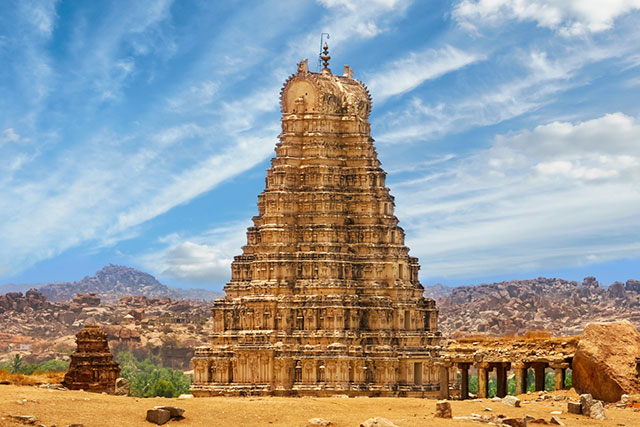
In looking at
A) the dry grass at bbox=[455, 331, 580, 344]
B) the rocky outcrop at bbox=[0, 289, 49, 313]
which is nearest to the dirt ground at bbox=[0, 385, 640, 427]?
the dry grass at bbox=[455, 331, 580, 344]

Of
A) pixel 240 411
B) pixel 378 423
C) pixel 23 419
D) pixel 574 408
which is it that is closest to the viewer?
pixel 23 419

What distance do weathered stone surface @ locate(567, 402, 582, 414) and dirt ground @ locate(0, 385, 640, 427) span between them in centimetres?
23

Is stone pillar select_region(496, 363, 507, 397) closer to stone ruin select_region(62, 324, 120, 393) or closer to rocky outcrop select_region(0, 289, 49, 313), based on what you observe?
stone ruin select_region(62, 324, 120, 393)

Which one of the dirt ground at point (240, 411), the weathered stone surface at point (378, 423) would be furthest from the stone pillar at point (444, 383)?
the weathered stone surface at point (378, 423)

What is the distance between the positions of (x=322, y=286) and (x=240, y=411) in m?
28.2

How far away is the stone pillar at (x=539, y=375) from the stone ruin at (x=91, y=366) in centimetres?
1685

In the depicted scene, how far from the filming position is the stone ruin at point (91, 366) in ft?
126

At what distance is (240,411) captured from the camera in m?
32.0

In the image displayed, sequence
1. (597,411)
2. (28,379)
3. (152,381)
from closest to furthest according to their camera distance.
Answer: (597,411) < (28,379) < (152,381)

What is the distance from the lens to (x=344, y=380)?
58562 mm

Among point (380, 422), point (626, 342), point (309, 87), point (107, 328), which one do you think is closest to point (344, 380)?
point (309, 87)

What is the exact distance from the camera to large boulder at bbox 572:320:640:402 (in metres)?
36.7

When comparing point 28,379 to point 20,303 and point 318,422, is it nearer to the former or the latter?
point 318,422

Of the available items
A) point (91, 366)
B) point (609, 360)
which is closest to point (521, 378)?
point (609, 360)
